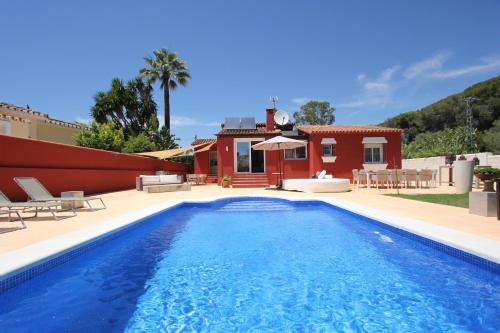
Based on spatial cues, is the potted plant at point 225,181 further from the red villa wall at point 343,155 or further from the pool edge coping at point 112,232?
the pool edge coping at point 112,232

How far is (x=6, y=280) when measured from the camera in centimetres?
354

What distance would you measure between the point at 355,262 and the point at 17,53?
99.7 ft

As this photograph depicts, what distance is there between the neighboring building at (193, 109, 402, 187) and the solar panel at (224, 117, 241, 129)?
Result: 0.51 m

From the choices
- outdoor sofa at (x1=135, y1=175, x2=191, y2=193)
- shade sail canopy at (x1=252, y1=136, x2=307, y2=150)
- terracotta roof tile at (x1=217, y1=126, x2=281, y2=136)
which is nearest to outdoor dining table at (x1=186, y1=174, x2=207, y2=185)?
terracotta roof tile at (x1=217, y1=126, x2=281, y2=136)

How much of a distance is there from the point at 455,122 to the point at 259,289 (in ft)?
211

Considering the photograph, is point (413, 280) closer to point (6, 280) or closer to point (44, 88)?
point (6, 280)

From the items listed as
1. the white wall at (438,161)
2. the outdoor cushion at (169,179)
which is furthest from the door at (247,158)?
the white wall at (438,161)

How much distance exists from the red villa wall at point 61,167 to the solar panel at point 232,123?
6.92m

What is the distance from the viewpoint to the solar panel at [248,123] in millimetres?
22359

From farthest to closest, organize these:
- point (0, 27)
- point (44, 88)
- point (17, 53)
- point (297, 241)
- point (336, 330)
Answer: point (44, 88)
point (17, 53)
point (0, 27)
point (297, 241)
point (336, 330)

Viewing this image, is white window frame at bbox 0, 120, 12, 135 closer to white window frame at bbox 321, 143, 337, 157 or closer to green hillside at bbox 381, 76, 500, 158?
white window frame at bbox 321, 143, 337, 157

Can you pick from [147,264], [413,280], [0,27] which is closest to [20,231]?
[147,264]

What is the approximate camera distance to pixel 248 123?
22.6 meters

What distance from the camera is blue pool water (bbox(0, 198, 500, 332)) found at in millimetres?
3250
